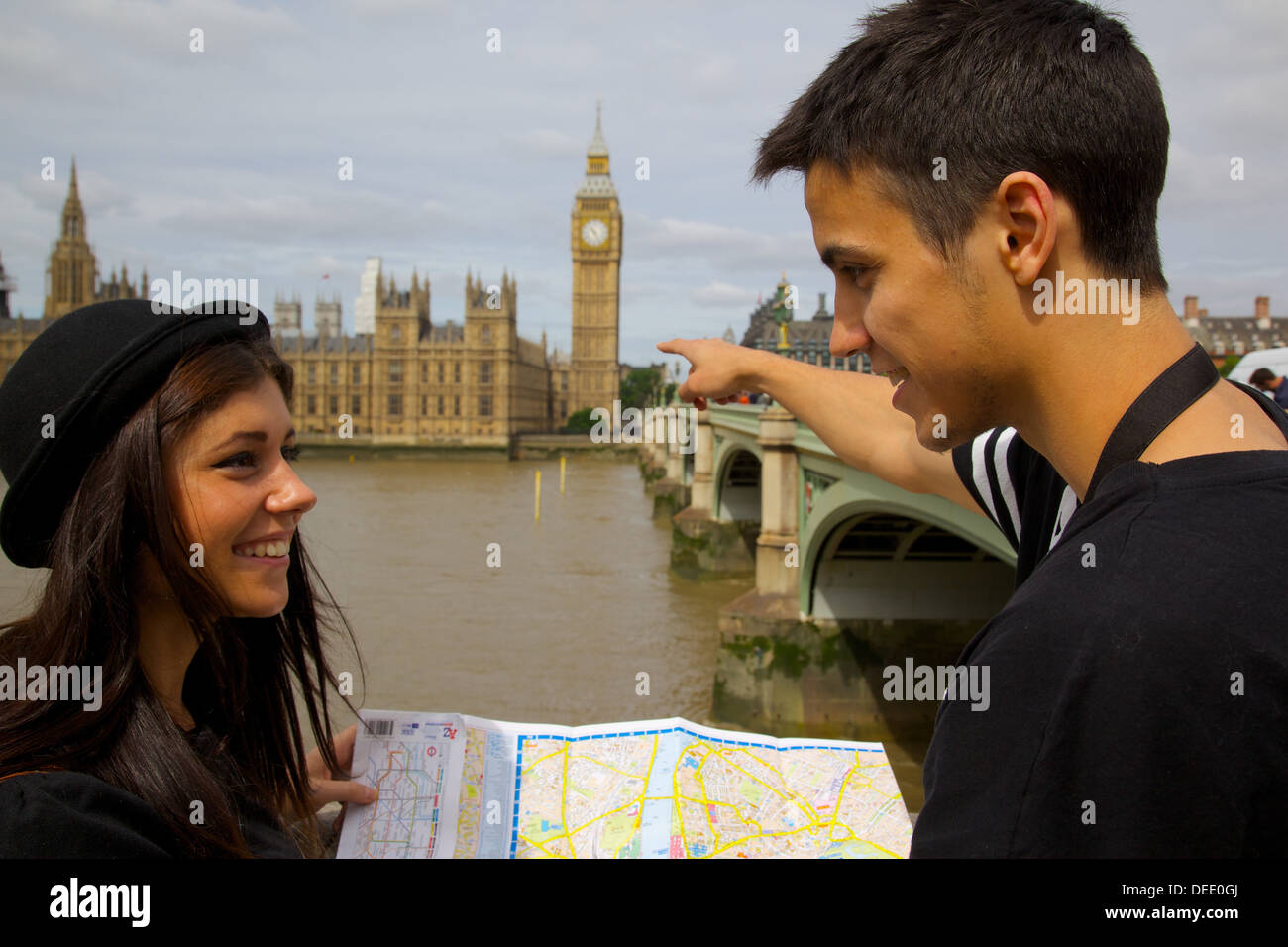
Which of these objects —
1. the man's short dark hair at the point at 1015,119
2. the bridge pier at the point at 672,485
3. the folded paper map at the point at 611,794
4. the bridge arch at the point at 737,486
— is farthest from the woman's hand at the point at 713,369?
the bridge pier at the point at 672,485

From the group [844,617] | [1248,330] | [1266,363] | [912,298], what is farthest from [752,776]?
[1248,330]

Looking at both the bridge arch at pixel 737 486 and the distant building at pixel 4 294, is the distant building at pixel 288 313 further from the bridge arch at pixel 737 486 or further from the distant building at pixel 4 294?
the bridge arch at pixel 737 486

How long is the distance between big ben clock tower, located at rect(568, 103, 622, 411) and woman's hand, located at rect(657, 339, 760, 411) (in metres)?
64.1

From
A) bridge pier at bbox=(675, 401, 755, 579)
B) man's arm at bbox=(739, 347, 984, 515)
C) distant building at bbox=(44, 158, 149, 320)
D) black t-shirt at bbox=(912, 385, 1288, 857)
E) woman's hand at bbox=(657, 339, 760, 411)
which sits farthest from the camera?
distant building at bbox=(44, 158, 149, 320)

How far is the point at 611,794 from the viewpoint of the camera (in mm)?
1302

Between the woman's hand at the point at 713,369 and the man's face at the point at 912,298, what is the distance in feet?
2.68

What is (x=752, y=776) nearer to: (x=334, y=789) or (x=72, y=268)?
(x=334, y=789)

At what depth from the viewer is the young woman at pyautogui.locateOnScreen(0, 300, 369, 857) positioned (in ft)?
3.08

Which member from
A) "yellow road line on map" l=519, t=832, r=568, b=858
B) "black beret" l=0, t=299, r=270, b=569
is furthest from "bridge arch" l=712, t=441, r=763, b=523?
"black beret" l=0, t=299, r=270, b=569

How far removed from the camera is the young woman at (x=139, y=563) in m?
0.94

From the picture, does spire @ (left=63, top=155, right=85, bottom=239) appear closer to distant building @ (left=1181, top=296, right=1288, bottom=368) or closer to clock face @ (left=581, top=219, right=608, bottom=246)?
clock face @ (left=581, top=219, right=608, bottom=246)
